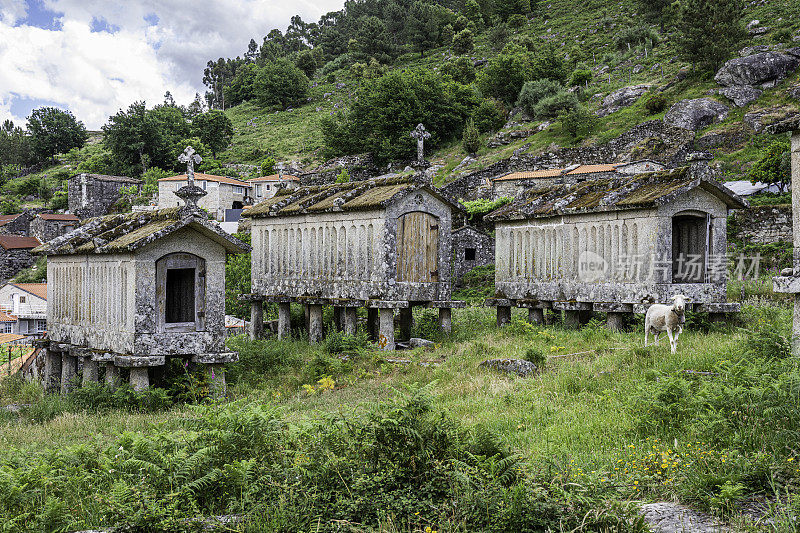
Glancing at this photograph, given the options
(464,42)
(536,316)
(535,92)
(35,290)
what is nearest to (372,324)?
(536,316)

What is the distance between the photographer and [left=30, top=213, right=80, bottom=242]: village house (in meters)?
65.1

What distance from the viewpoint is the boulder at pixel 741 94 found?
47094 mm

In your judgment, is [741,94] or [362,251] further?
[741,94]

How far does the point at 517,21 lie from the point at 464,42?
36.2 ft

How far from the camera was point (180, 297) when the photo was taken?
14.6 metres

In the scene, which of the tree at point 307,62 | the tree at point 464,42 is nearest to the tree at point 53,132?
the tree at point 307,62

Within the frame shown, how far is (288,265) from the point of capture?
1877cm

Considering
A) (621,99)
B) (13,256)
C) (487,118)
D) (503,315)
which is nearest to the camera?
(503,315)

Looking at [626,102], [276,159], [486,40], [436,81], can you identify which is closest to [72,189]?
[276,159]

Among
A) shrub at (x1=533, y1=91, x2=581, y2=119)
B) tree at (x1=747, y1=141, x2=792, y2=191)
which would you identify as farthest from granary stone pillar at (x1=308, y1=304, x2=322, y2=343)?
shrub at (x1=533, y1=91, x2=581, y2=119)

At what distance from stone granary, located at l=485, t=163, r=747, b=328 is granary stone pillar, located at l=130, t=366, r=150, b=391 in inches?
396

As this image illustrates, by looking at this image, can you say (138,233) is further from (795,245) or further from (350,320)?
(795,245)

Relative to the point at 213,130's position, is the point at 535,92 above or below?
below

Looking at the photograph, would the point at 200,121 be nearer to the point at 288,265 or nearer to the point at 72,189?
the point at 72,189
